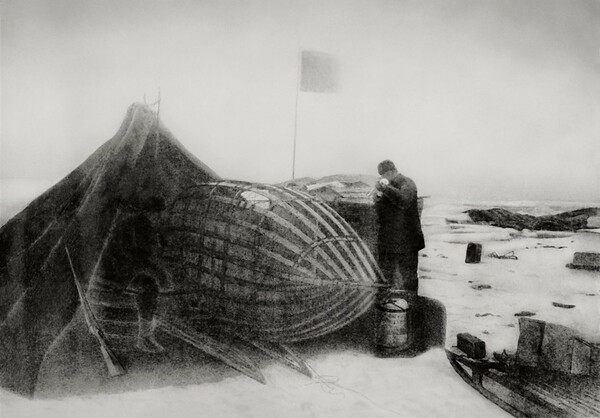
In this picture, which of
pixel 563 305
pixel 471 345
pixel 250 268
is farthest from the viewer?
pixel 563 305

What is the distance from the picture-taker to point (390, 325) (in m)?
2.41

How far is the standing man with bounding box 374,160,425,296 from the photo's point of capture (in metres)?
2.43

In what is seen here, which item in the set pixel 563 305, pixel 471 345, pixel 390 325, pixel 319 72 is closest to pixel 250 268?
pixel 390 325

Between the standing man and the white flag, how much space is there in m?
0.45

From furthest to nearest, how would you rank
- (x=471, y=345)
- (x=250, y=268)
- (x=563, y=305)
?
(x=563, y=305) → (x=471, y=345) → (x=250, y=268)

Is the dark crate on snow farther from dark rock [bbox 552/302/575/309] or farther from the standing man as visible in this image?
dark rock [bbox 552/302/575/309]

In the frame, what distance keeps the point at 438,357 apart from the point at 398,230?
2.08 feet

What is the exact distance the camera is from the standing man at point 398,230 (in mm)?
2434

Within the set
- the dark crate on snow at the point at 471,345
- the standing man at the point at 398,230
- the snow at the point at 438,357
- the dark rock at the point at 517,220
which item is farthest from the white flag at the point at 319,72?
the dark crate on snow at the point at 471,345

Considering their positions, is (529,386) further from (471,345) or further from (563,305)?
(563,305)

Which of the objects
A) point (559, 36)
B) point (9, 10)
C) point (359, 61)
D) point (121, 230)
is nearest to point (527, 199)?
point (559, 36)

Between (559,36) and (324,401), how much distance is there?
215cm

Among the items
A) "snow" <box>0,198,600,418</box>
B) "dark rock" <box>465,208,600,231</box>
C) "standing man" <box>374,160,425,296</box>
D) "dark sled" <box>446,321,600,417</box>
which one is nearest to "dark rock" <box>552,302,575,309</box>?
"snow" <box>0,198,600,418</box>

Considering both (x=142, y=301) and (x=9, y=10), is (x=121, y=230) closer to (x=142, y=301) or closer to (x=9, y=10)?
(x=142, y=301)
